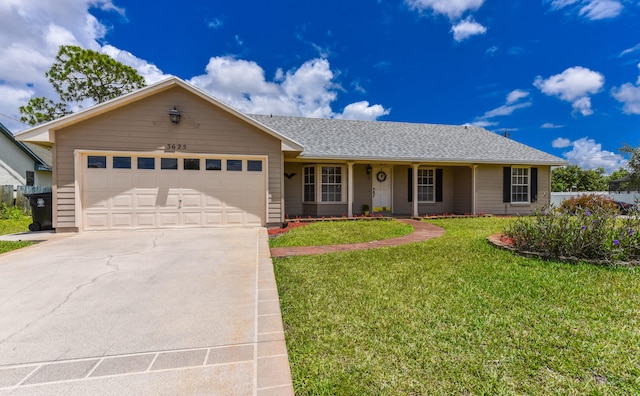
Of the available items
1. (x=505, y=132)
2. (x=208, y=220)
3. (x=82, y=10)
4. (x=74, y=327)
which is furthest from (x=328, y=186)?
(x=505, y=132)

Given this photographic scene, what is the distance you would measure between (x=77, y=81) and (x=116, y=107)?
21538 mm

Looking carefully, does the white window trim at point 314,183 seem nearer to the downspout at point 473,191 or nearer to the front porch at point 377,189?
the front porch at point 377,189

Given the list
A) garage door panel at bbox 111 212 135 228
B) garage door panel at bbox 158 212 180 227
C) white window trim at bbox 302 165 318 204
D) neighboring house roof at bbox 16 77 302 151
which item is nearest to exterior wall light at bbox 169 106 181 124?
neighboring house roof at bbox 16 77 302 151

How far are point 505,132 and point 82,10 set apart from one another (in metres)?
25.2

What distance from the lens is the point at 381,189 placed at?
41.5 feet

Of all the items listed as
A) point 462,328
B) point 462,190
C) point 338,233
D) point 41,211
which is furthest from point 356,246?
point 41,211

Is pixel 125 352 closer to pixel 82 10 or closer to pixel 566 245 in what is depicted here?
pixel 566 245

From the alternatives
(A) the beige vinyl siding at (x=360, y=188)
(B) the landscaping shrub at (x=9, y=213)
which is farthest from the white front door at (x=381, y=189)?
(B) the landscaping shrub at (x=9, y=213)

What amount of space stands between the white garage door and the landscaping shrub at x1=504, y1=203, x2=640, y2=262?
23.2ft

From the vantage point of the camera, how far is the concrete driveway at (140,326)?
2029 mm

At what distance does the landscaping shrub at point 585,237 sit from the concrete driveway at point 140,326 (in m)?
5.08

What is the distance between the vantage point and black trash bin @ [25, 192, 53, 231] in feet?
27.0

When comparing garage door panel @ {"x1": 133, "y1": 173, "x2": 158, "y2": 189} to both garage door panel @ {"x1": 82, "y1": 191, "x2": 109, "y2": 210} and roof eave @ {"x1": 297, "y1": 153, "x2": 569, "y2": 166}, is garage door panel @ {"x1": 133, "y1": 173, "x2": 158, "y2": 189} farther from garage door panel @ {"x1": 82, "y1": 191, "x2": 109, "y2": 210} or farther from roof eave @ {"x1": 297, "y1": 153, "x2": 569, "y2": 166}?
roof eave @ {"x1": 297, "y1": 153, "x2": 569, "y2": 166}

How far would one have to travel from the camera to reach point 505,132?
66.3 ft
